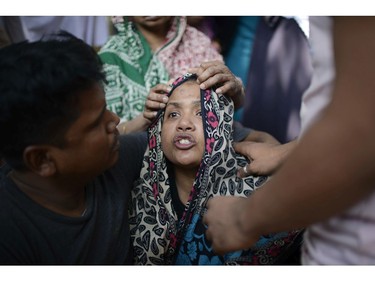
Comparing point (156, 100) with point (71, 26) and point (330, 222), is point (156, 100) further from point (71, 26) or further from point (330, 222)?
point (71, 26)

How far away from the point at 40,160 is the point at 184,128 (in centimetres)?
41

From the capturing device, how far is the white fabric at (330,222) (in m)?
0.68

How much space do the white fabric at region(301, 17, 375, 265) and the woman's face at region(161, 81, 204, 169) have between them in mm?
543

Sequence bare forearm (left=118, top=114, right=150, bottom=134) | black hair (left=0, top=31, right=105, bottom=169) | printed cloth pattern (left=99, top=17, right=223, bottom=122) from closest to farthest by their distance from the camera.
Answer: black hair (left=0, top=31, right=105, bottom=169)
bare forearm (left=118, top=114, right=150, bottom=134)
printed cloth pattern (left=99, top=17, right=223, bottom=122)

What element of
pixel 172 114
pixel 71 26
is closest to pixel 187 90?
pixel 172 114

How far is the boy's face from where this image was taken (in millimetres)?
1030

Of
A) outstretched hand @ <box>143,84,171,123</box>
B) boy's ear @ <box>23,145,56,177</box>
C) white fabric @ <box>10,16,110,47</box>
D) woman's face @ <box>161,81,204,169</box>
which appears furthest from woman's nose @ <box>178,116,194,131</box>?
white fabric @ <box>10,16,110,47</box>

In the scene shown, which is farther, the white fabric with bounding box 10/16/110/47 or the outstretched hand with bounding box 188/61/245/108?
the white fabric with bounding box 10/16/110/47

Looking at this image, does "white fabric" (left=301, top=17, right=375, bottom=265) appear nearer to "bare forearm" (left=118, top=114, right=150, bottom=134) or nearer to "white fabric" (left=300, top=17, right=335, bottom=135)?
"white fabric" (left=300, top=17, right=335, bottom=135)

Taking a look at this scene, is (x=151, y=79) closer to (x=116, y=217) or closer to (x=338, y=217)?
(x=116, y=217)

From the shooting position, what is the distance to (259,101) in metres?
2.14

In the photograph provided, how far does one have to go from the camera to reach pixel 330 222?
0.72 metres

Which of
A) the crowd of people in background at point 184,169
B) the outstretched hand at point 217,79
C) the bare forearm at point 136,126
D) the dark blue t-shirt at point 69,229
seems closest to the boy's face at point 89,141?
the crowd of people in background at point 184,169

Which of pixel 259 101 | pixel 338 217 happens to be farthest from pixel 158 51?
pixel 338 217
